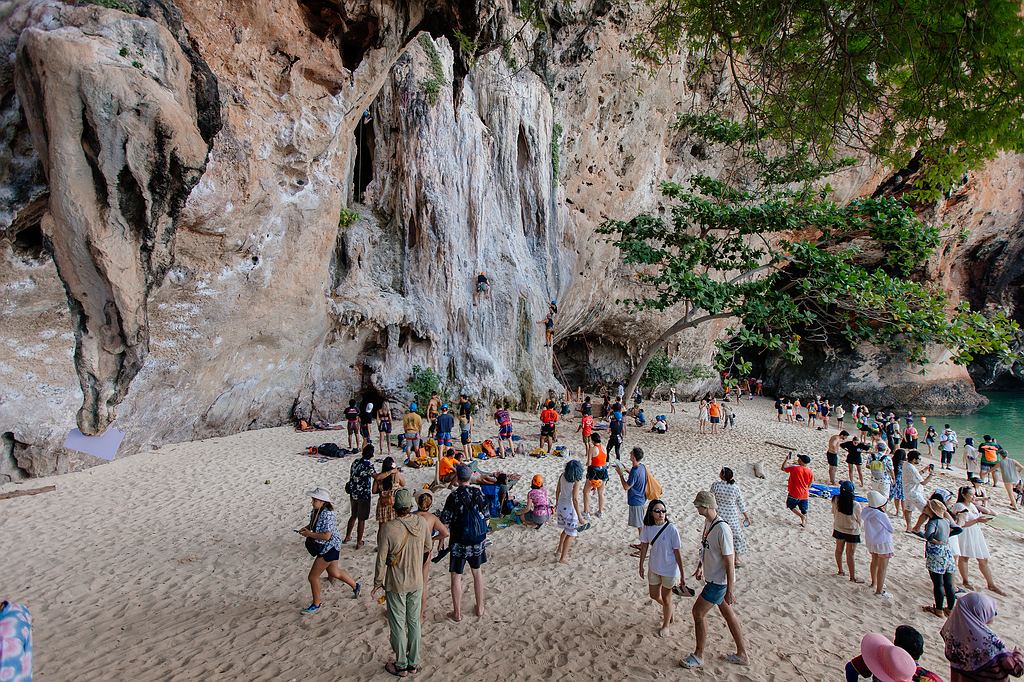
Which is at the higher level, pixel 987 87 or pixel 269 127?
pixel 269 127

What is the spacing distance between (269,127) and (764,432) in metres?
18.1

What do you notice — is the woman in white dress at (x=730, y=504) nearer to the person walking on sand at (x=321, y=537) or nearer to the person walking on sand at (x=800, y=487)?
the person walking on sand at (x=800, y=487)

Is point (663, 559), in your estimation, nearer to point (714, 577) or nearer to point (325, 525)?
point (714, 577)

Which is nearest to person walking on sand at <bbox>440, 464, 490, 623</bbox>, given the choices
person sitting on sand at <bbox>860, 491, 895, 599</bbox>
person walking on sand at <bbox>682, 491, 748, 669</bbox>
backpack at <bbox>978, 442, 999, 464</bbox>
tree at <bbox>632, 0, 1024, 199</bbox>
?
person walking on sand at <bbox>682, 491, 748, 669</bbox>

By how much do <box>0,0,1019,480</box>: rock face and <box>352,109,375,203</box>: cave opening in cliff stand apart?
0.31 ft


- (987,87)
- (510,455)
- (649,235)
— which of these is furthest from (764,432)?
(987,87)

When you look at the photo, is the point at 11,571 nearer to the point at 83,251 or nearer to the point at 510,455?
the point at 83,251

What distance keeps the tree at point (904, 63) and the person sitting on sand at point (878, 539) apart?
3580mm

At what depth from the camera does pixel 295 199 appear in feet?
34.5

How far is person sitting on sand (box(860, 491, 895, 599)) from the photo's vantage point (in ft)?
19.0

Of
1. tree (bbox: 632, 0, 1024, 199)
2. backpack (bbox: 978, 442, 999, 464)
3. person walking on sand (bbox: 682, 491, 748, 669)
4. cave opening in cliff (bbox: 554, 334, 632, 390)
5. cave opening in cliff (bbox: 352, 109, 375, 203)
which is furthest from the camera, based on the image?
cave opening in cliff (bbox: 554, 334, 632, 390)

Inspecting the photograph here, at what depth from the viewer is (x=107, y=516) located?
762cm

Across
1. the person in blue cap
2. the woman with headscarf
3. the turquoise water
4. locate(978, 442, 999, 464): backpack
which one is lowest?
the turquoise water

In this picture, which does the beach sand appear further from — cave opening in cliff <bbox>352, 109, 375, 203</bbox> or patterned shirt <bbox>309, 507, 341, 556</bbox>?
cave opening in cliff <bbox>352, 109, 375, 203</bbox>
